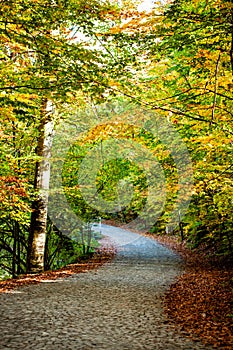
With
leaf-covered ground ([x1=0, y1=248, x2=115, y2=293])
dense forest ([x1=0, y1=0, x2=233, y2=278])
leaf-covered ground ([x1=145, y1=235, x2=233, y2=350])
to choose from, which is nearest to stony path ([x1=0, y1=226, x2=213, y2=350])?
leaf-covered ground ([x1=145, y1=235, x2=233, y2=350])

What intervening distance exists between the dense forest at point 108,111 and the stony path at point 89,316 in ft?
8.00

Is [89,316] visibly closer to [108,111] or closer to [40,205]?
[40,205]

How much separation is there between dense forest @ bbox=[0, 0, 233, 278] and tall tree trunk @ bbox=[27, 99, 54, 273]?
33mm

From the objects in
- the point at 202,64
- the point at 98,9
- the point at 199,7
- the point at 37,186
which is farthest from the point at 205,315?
the point at 37,186

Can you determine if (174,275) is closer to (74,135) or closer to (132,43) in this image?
(74,135)

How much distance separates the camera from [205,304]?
7.61 m

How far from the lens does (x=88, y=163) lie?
47.4 feet

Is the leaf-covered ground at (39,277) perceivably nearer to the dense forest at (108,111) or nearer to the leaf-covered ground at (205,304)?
the dense forest at (108,111)

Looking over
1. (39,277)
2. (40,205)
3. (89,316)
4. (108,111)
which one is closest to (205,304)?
(89,316)

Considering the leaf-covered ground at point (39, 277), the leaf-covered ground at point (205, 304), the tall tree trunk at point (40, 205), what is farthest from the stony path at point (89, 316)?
the tall tree trunk at point (40, 205)

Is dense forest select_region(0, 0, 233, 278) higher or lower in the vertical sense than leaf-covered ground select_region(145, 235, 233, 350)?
higher

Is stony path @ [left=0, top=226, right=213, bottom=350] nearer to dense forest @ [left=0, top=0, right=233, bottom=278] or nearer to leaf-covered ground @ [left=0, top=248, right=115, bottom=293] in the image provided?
leaf-covered ground @ [left=0, top=248, right=115, bottom=293]

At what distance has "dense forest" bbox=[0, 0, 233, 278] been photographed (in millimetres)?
6098

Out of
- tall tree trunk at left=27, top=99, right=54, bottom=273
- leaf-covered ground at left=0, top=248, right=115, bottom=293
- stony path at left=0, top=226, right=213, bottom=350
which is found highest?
tall tree trunk at left=27, top=99, right=54, bottom=273
